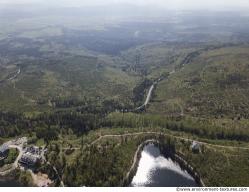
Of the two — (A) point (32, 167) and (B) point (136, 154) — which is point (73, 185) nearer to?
(A) point (32, 167)

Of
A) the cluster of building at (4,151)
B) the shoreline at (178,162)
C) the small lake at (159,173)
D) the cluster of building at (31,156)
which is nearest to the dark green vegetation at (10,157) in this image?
the cluster of building at (4,151)

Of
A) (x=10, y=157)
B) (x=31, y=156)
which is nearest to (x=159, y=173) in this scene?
(x=31, y=156)

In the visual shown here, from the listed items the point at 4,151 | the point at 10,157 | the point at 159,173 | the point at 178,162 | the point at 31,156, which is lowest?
the point at 178,162

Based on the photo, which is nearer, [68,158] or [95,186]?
[95,186]

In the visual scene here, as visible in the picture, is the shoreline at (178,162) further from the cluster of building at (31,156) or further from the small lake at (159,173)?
the cluster of building at (31,156)

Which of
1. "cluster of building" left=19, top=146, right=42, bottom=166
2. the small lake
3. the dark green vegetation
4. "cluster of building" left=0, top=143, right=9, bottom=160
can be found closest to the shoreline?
the small lake

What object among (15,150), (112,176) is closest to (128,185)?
(112,176)

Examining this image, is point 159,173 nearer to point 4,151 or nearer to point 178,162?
point 178,162
